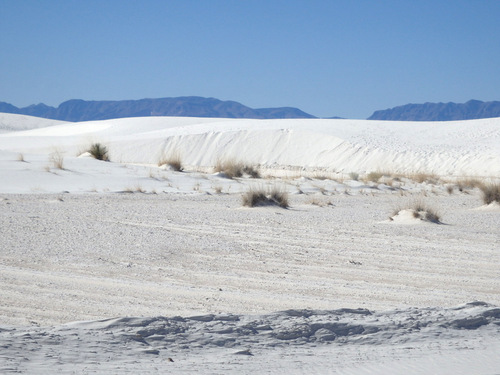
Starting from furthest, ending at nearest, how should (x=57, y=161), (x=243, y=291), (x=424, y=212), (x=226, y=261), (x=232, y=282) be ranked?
(x=57, y=161) → (x=424, y=212) → (x=226, y=261) → (x=232, y=282) → (x=243, y=291)

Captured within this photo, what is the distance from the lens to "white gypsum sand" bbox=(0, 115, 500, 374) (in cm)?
475

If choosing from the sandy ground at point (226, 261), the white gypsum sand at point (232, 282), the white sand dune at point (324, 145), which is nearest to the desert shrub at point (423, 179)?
the white gypsum sand at point (232, 282)

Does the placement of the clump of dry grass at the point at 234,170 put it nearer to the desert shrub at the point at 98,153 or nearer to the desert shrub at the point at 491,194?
the desert shrub at the point at 98,153

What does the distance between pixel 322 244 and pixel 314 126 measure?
60149mm

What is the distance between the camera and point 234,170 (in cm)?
3247

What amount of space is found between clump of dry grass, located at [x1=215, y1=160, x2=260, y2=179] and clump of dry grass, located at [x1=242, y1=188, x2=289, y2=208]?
1189cm

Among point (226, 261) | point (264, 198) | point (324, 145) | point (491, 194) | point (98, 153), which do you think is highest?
point (324, 145)

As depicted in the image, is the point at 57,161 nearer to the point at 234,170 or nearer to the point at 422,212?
the point at 234,170

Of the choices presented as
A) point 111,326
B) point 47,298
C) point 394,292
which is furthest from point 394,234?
point 111,326

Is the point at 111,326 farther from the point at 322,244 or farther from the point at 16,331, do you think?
the point at 322,244

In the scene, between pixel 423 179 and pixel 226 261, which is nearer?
pixel 226 261

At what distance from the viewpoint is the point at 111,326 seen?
5.07 m

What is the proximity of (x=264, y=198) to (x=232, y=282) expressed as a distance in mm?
10859

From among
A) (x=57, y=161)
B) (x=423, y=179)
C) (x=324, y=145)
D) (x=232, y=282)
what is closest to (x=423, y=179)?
(x=423, y=179)
